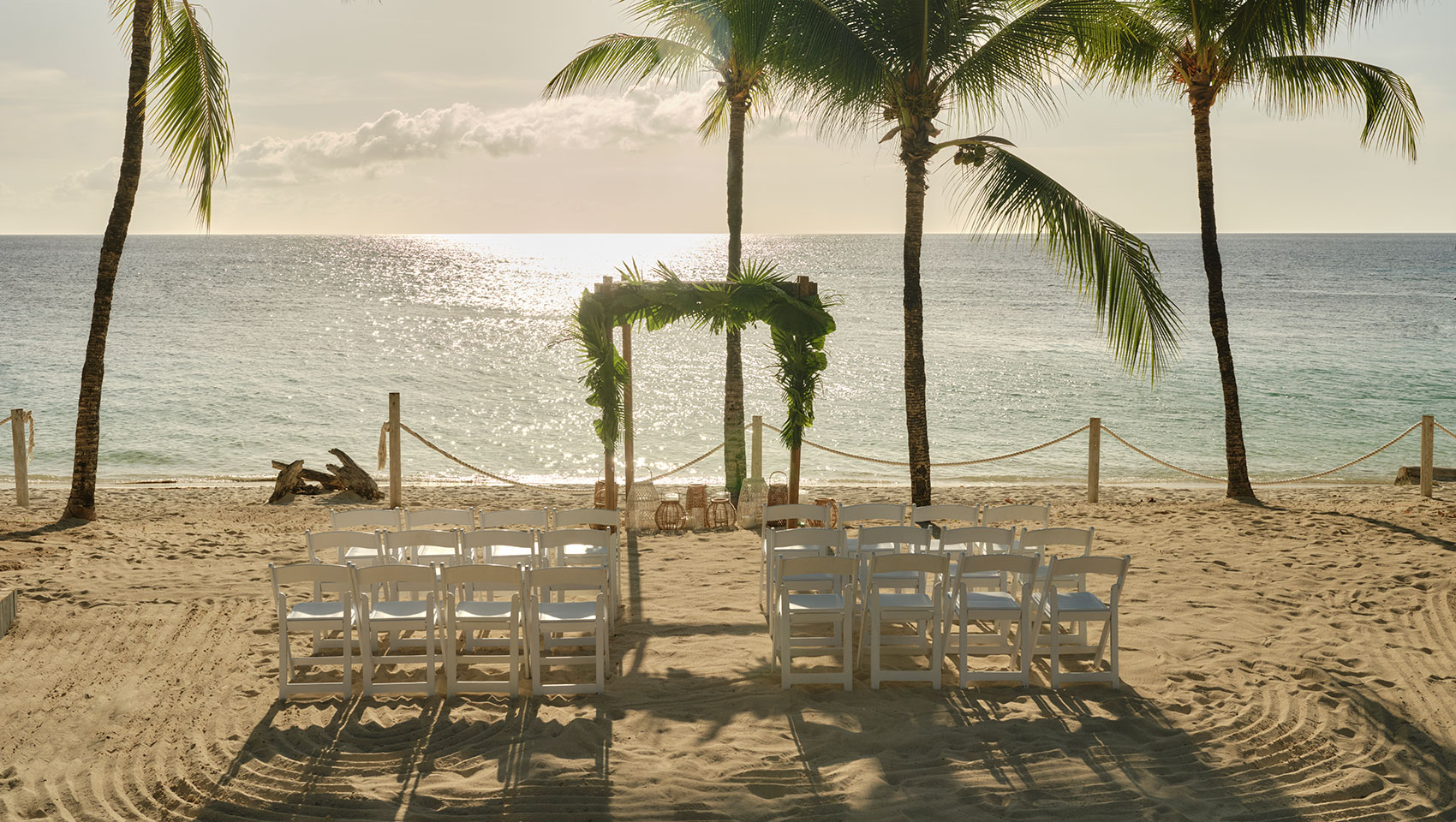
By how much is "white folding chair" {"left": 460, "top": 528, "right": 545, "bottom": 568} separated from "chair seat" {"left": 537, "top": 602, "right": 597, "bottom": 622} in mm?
645

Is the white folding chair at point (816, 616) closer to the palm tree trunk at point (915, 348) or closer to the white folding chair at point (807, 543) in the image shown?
the white folding chair at point (807, 543)

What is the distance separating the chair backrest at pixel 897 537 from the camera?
6.68 meters

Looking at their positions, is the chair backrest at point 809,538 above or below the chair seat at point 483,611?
above

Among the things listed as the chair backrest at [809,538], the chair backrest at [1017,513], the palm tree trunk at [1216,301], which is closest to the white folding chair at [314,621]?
the chair backrest at [809,538]

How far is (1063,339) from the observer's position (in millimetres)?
44125

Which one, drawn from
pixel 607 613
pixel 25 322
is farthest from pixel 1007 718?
pixel 25 322

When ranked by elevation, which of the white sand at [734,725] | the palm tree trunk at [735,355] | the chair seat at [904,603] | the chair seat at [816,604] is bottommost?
the white sand at [734,725]

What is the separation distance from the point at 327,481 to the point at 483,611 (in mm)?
9431

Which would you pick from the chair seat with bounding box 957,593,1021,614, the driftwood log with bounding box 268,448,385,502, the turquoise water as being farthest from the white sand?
the driftwood log with bounding box 268,448,385,502

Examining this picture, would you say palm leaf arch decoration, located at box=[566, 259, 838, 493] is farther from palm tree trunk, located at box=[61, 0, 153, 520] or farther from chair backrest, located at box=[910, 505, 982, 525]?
palm tree trunk, located at box=[61, 0, 153, 520]

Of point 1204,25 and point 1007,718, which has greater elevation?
point 1204,25

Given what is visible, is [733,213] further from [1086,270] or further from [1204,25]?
[1204,25]

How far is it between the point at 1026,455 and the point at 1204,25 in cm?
1126

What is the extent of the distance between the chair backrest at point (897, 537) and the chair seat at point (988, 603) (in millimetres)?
563
